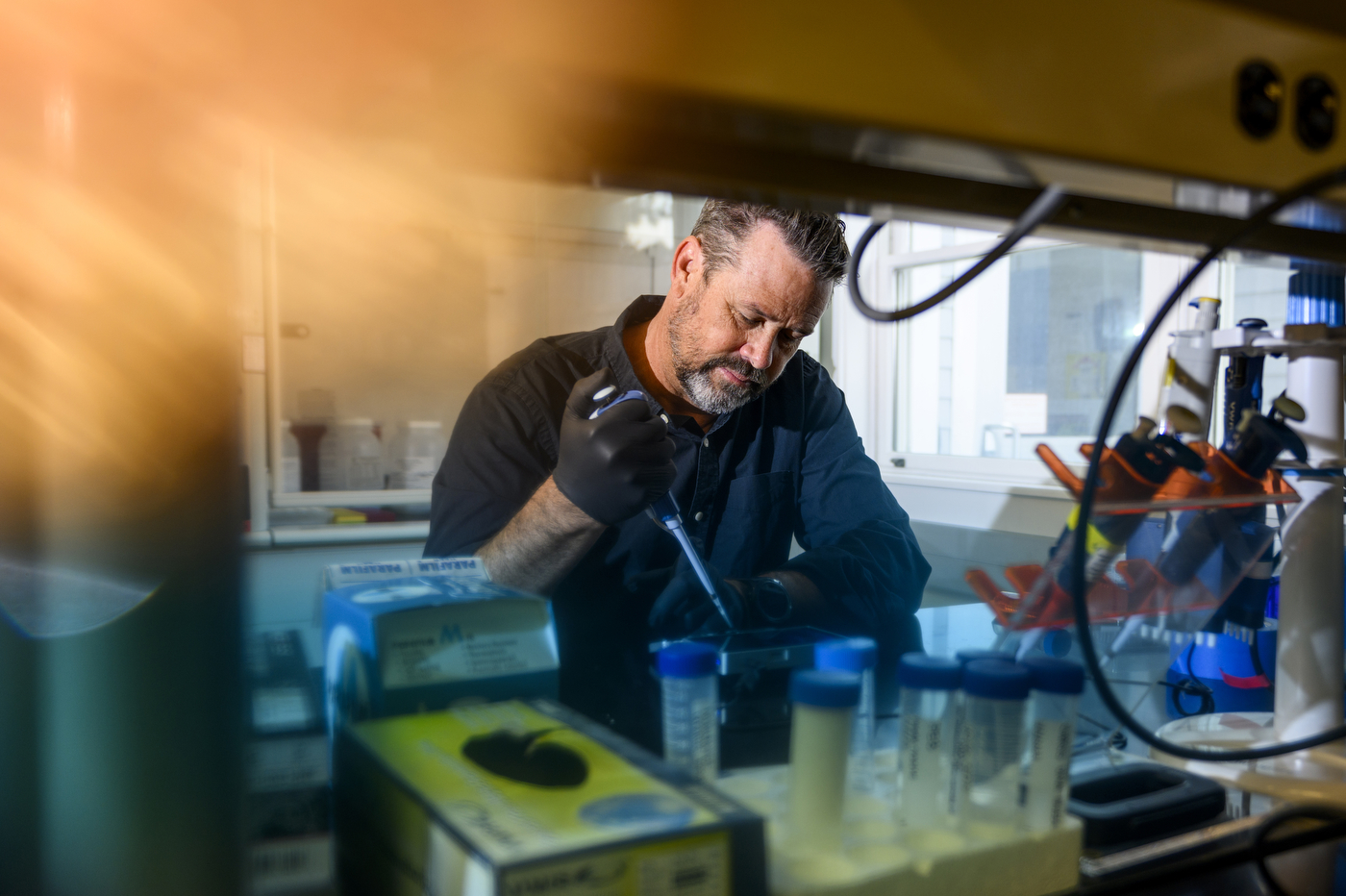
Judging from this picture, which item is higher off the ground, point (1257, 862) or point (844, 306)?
point (844, 306)

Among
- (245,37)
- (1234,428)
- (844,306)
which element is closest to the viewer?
(245,37)

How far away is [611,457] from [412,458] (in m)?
1.58

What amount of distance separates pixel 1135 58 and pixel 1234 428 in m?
0.37

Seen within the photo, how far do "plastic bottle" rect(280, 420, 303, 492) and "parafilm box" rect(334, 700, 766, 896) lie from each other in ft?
6.43

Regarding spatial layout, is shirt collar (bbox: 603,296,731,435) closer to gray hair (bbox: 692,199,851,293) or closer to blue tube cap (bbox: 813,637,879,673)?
gray hair (bbox: 692,199,851,293)

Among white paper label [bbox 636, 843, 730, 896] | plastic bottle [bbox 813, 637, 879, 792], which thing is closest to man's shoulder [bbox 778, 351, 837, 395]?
plastic bottle [bbox 813, 637, 879, 792]

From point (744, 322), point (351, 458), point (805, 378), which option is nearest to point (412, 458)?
point (351, 458)

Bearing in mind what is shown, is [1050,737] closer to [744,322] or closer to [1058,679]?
[1058,679]

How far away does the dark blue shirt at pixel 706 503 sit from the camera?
1221 millimetres

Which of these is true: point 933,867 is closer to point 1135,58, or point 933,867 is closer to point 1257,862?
point 1257,862

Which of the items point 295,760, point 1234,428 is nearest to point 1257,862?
point 1234,428

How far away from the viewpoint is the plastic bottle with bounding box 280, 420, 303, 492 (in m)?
2.22

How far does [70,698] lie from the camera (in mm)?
256

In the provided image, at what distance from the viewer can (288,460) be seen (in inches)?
88.4
